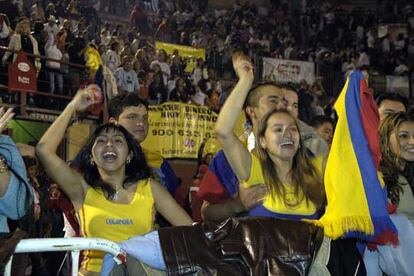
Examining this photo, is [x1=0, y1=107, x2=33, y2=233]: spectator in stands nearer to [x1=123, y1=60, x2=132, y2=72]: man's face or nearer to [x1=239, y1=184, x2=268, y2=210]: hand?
[x1=239, y1=184, x2=268, y2=210]: hand

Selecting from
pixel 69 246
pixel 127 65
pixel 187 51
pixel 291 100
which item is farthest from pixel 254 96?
pixel 187 51

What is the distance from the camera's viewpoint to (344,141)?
2.85 meters

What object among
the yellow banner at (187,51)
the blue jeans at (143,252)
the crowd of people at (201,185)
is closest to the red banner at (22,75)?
the crowd of people at (201,185)

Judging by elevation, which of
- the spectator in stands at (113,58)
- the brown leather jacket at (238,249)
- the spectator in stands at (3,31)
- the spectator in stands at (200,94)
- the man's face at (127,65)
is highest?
the spectator in stands at (3,31)

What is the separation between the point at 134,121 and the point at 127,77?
8.03 m

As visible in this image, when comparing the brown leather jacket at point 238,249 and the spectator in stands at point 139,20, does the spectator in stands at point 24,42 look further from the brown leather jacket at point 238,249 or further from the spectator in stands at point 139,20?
the brown leather jacket at point 238,249

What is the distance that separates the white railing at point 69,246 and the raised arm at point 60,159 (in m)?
0.92

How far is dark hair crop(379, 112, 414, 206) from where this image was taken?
3204 millimetres

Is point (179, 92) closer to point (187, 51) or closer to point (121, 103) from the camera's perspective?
point (187, 51)

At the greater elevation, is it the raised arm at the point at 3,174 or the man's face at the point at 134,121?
the man's face at the point at 134,121

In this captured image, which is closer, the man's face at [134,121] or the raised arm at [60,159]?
the raised arm at [60,159]

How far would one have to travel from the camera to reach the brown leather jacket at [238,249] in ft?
8.23

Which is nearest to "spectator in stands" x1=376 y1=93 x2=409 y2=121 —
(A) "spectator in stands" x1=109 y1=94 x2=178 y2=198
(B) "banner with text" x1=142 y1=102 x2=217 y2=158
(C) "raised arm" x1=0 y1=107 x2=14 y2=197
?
(A) "spectator in stands" x1=109 y1=94 x2=178 y2=198

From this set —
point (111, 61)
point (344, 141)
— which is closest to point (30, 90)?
point (111, 61)
